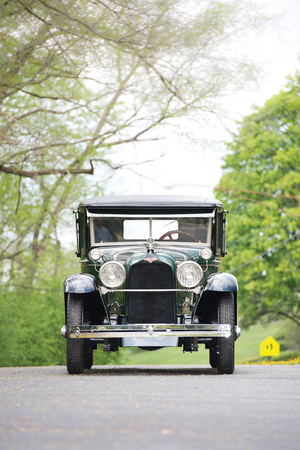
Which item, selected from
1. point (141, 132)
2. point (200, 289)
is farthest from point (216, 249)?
point (141, 132)

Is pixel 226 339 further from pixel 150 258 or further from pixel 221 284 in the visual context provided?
pixel 150 258

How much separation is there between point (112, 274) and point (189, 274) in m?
1.04

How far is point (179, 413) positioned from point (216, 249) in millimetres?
5477

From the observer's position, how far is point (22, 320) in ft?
66.5

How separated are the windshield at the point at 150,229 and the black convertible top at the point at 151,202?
19 cm

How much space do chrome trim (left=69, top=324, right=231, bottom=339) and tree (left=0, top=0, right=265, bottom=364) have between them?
4.84m

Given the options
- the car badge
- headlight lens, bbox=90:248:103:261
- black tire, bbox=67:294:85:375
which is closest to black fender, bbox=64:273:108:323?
black tire, bbox=67:294:85:375

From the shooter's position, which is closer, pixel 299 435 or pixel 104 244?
pixel 299 435

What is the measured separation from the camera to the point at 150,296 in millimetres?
8922

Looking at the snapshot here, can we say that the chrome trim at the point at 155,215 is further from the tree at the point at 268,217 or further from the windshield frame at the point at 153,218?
the tree at the point at 268,217

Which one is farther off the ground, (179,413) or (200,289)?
(200,289)

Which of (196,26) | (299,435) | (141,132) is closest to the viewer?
Result: (299,435)

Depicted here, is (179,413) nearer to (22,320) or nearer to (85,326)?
(85,326)

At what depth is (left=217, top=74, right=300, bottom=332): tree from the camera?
2603 centimetres
